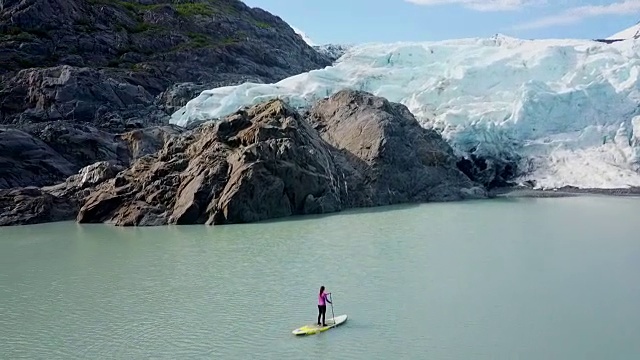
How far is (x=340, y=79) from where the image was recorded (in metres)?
39.2

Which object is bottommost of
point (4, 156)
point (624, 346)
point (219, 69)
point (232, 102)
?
point (624, 346)

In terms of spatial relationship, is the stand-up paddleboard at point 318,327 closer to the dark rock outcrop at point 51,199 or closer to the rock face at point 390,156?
the rock face at point 390,156

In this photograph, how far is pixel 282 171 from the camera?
24109 mm

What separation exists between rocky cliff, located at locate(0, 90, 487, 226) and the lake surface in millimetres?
2317

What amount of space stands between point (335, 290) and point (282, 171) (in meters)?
12.0

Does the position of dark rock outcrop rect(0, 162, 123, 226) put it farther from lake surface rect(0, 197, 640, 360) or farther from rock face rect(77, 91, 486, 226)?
lake surface rect(0, 197, 640, 360)

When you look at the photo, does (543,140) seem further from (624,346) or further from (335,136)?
(624,346)

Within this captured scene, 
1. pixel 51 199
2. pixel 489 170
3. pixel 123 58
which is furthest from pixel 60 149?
pixel 489 170

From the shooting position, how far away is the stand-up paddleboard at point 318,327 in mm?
9844

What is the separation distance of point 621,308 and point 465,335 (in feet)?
9.76

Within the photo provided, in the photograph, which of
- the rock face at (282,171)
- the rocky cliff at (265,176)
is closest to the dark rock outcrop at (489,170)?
the rocky cliff at (265,176)

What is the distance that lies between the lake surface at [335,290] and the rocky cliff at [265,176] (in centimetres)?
232

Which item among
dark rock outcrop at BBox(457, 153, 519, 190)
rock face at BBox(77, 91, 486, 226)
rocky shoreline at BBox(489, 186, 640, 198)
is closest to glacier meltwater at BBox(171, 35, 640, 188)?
dark rock outcrop at BBox(457, 153, 519, 190)

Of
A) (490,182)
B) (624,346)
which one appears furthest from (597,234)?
(490,182)
